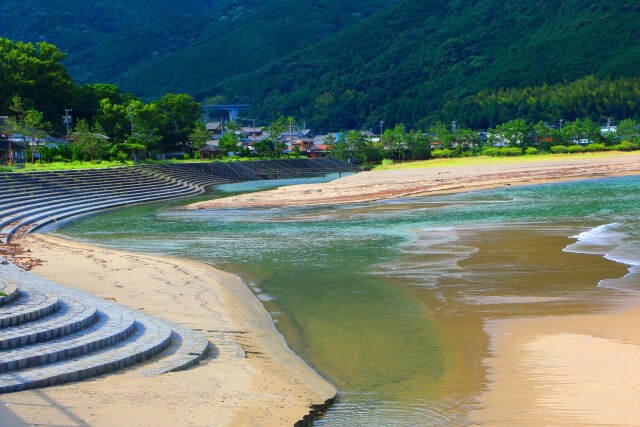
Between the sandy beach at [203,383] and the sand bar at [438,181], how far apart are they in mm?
32074

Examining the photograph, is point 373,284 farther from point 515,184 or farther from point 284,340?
point 515,184

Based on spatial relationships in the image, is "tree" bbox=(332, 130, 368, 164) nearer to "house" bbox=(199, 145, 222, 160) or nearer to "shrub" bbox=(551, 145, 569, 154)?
"house" bbox=(199, 145, 222, 160)

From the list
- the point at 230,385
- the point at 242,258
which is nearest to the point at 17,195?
the point at 242,258

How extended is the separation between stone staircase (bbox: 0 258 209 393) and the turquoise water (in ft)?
7.58

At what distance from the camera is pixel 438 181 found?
69.1m

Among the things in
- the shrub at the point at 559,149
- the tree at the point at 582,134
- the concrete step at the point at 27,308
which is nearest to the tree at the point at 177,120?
the shrub at the point at 559,149

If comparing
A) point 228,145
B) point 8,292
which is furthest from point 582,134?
point 8,292

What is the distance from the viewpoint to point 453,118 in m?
192

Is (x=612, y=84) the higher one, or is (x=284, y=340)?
(x=612, y=84)

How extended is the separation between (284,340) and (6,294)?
14.9ft

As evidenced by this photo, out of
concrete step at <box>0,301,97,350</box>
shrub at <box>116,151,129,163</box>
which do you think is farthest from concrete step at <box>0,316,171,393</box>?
shrub at <box>116,151,129,163</box>

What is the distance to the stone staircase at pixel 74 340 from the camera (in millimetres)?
10945

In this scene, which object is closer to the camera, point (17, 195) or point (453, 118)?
point (17, 195)

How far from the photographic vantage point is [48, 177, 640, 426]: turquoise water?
12523 mm
